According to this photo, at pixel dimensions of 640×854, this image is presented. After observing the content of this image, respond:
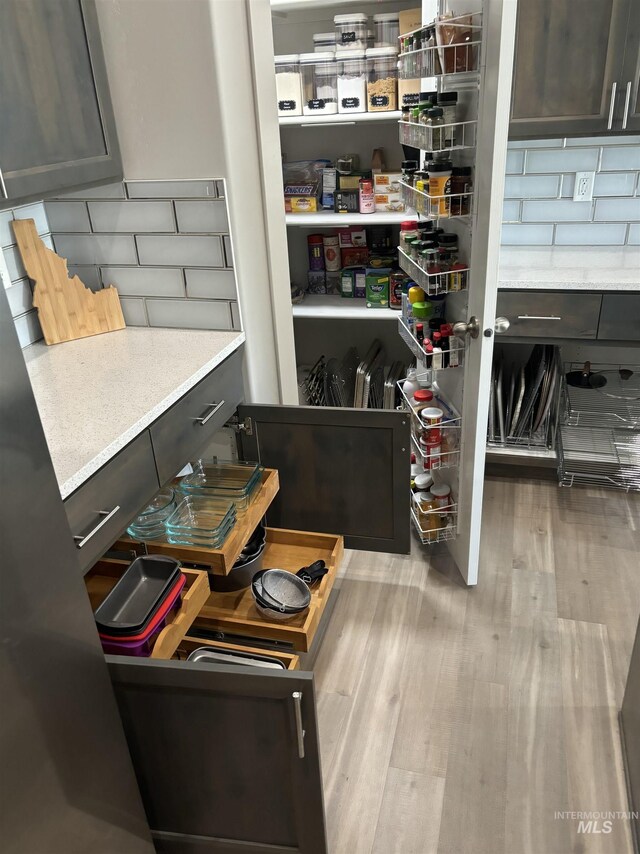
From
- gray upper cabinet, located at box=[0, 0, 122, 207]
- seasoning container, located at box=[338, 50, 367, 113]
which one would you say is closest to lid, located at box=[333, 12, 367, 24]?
seasoning container, located at box=[338, 50, 367, 113]

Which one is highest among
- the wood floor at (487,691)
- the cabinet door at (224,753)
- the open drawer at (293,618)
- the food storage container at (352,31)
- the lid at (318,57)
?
the food storage container at (352,31)

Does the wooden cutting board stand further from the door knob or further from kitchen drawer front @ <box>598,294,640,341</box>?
kitchen drawer front @ <box>598,294,640,341</box>

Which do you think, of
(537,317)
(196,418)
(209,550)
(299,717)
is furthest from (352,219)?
(299,717)

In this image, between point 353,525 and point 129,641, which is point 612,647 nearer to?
point 353,525

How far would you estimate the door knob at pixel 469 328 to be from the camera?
186 centimetres

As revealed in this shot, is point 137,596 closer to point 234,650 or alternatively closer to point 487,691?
point 234,650

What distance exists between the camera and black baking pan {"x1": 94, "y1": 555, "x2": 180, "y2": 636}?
4.41 ft

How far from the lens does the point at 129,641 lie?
1.33m

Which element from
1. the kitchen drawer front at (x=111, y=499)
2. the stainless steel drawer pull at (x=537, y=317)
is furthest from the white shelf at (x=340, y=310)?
the kitchen drawer front at (x=111, y=499)

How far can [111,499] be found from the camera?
1369 mm

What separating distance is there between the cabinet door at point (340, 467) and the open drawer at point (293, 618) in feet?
0.25

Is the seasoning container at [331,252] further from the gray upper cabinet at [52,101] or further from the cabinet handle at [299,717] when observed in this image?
the cabinet handle at [299,717]

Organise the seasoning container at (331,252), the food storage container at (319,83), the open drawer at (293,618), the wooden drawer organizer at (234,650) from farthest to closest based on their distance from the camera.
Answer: the seasoning container at (331,252), the food storage container at (319,83), the open drawer at (293,618), the wooden drawer organizer at (234,650)

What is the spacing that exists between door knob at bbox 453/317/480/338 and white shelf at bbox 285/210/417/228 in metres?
0.75
